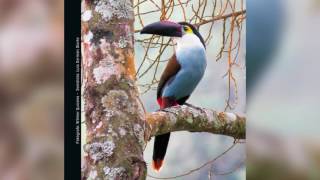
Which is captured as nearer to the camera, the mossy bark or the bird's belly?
the mossy bark

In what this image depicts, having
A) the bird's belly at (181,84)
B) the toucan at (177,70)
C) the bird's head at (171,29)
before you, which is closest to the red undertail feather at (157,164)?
the toucan at (177,70)

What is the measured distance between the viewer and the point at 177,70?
207 centimetres

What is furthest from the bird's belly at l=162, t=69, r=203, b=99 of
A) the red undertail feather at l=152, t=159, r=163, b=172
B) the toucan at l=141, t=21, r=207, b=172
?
the red undertail feather at l=152, t=159, r=163, b=172

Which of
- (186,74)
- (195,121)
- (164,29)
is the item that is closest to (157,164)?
(195,121)

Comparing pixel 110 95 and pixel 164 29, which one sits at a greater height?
pixel 164 29

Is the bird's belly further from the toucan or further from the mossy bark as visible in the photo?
the mossy bark

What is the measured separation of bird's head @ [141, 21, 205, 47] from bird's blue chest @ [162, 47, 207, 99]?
6 cm

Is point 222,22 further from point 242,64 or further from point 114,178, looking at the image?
point 114,178

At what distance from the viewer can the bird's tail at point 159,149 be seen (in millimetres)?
2066

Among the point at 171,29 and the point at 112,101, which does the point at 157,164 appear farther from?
the point at 171,29

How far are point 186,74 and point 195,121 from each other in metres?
0.18

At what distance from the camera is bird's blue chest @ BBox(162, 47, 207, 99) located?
6.81 ft

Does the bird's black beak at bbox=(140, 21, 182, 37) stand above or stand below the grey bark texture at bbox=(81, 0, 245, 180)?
above

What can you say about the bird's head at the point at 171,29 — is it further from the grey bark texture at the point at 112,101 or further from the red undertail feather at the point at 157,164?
the red undertail feather at the point at 157,164
